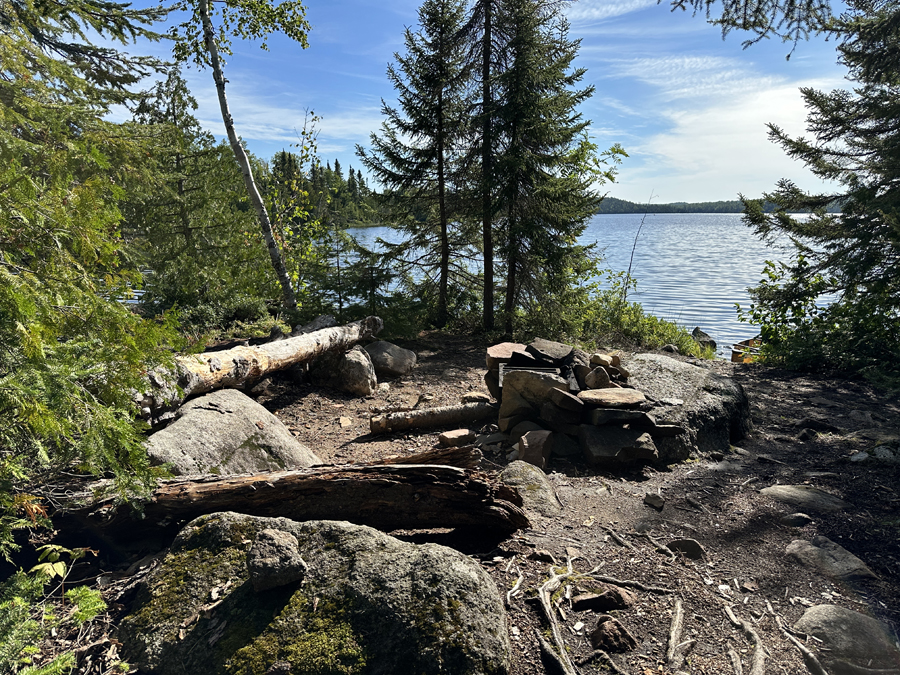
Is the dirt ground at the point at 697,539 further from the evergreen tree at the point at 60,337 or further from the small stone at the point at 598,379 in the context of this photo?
the small stone at the point at 598,379

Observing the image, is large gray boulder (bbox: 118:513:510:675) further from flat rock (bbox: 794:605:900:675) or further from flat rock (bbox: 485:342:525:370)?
flat rock (bbox: 485:342:525:370)

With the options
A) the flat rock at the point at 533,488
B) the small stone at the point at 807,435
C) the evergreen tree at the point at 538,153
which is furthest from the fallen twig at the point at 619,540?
the evergreen tree at the point at 538,153

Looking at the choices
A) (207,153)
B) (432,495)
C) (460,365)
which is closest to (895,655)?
(432,495)

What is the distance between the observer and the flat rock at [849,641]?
7.98 ft

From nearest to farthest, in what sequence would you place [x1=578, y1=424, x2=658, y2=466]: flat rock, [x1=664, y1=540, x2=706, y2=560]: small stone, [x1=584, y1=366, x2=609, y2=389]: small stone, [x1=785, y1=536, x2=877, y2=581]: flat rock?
[x1=785, y1=536, x2=877, y2=581]: flat rock → [x1=664, y1=540, x2=706, y2=560]: small stone → [x1=578, y1=424, x2=658, y2=466]: flat rock → [x1=584, y1=366, x2=609, y2=389]: small stone

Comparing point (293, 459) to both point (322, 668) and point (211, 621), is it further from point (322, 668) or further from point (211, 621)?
point (322, 668)

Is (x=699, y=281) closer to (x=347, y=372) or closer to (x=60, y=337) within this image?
(x=347, y=372)

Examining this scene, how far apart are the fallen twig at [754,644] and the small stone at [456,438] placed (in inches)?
124

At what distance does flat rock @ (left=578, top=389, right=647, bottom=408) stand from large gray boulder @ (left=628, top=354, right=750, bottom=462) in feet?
1.19

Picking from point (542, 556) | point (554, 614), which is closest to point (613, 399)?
point (542, 556)

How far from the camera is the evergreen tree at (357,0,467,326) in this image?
37.8ft

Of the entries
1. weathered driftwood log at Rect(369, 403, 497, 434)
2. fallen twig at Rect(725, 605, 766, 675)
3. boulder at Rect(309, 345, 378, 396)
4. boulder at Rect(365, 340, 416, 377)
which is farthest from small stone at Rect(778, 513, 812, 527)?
boulder at Rect(365, 340, 416, 377)

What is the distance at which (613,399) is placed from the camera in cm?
552

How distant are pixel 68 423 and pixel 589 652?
266cm
